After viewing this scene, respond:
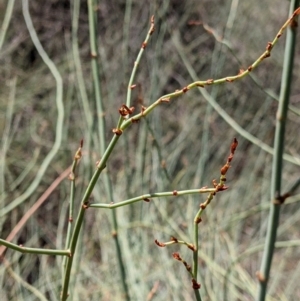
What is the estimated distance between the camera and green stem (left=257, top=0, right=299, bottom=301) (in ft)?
1.49

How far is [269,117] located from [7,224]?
106cm

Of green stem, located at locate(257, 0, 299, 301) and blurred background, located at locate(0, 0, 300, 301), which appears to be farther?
blurred background, located at locate(0, 0, 300, 301)

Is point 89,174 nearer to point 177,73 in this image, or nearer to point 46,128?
point 46,128

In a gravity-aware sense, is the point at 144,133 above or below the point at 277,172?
above

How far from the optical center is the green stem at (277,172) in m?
0.45

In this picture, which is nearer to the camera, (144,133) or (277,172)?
(277,172)

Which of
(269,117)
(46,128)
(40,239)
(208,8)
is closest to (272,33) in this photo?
(208,8)

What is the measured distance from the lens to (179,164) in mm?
2068

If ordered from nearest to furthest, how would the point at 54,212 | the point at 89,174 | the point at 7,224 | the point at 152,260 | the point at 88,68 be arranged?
the point at 89,174, the point at 152,260, the point at 7,224, the point at 54,212, the point at 88,68

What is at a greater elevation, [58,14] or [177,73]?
[58,14]

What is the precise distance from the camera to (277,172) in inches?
18.4

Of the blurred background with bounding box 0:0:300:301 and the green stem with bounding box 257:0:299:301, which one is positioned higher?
the blurred background with bounding box 0:0:300:301

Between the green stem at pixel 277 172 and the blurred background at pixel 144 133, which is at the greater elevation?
the blurred background at pixel 144 133

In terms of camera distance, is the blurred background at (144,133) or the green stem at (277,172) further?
the blurred background at (144,133)
